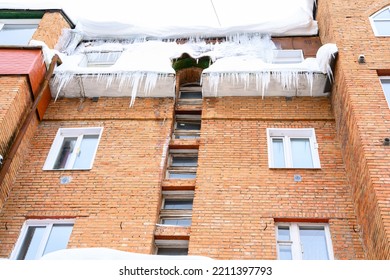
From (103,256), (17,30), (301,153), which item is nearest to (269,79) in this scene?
(301,153)

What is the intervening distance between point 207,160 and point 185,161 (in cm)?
87

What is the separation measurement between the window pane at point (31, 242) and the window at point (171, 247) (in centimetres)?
209

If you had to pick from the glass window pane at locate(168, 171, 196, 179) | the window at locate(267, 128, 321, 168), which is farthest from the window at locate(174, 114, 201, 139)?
the window at locate(267, 128, 321, 168)

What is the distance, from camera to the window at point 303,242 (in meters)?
7.54

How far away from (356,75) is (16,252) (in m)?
7.18

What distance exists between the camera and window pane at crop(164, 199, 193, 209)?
8875 mm

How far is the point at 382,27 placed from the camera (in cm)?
1035

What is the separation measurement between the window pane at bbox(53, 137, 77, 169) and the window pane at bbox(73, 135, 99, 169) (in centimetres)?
22

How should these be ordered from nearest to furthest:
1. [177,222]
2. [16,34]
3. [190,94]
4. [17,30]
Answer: [177,222], [190,94], [16,34], [17,30]

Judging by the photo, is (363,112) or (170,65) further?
(170,65)

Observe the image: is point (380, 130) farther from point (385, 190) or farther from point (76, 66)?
point (76, 66)

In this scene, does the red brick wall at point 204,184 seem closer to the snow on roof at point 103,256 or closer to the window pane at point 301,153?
the window pane at point 301,153

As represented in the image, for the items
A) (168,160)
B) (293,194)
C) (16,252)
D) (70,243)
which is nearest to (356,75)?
(293,194)

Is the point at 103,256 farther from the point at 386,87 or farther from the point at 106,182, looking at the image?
the point at 386,87
